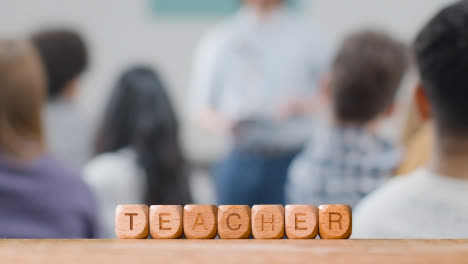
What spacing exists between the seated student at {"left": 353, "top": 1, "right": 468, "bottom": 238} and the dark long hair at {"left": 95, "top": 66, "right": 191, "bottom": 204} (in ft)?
3.82

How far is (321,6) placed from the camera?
15.8 feet

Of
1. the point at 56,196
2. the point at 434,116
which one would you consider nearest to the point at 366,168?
the point at 434,116

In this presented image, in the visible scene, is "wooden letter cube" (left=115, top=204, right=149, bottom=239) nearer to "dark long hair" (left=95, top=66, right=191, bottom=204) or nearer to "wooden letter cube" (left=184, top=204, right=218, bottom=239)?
"wooden letter cube" (left=184, top=204, right=218, bottom=239)

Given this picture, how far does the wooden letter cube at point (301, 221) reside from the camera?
0.73 meters

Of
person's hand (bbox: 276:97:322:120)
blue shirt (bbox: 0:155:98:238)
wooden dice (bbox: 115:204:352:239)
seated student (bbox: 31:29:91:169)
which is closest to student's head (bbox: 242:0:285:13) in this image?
person's hand (bbox: 276:97:322:120)

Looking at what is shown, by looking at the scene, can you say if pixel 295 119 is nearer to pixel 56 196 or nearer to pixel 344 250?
pixel 56 196

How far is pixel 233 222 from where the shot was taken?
2.42 feet

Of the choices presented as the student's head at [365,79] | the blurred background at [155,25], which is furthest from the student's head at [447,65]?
the blurred background at [155,25]

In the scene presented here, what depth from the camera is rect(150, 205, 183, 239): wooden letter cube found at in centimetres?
73

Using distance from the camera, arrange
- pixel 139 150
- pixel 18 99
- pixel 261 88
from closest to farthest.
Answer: pixel 18 99, pixel 139 150, pixel 261 88

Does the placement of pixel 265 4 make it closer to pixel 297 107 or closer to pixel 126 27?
pixel 297 107

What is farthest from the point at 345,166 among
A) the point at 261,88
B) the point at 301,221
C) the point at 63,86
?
the point at 63,86

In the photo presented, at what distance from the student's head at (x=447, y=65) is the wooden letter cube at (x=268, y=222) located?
0.38m

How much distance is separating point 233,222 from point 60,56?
1716 millimetres
